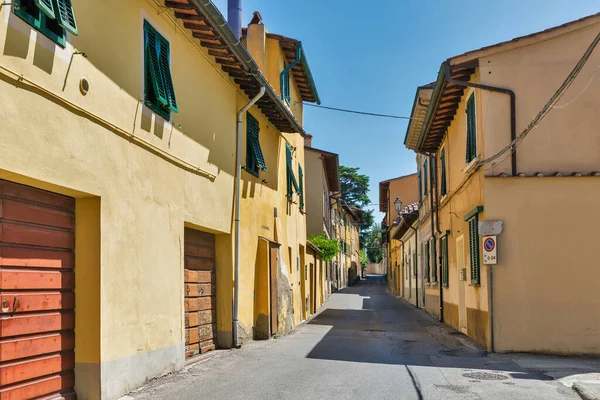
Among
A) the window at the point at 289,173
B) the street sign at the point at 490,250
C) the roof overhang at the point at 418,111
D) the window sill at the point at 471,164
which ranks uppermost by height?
the roof overhang at the point at 418,111

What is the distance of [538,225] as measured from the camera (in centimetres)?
1087

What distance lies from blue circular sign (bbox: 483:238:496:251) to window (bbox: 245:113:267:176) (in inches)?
196

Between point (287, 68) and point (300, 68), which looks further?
point (300, 68)

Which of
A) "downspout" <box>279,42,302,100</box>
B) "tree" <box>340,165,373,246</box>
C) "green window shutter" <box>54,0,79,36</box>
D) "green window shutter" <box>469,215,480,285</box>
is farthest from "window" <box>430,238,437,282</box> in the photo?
"tree" <box>340,165,373,246</box>

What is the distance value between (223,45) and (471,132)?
213 inches

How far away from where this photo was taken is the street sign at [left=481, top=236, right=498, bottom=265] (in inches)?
426

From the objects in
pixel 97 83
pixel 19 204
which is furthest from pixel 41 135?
pixel 97 83

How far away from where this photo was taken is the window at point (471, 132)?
12.0 meters

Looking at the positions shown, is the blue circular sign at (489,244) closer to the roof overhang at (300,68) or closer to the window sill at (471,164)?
the window sill at (471,164)

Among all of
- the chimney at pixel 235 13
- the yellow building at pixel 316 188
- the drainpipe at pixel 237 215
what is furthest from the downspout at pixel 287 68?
the yellow building at pixel 316 188

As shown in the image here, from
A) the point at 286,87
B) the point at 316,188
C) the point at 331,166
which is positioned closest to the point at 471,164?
the point at 286,87

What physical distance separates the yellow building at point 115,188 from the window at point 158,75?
0.09 feet

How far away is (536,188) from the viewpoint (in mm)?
10938

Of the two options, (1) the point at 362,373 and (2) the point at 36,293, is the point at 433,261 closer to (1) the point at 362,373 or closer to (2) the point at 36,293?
(1) the point at 362,373
